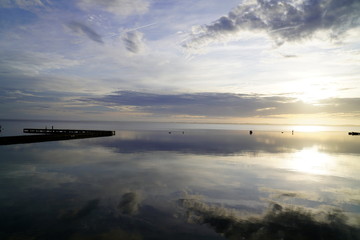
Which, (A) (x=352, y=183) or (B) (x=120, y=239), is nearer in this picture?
(B) (x=120, y=239)

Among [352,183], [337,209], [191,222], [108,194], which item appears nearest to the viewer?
[191,222]

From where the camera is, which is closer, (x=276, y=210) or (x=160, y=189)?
(x=276, y=210)

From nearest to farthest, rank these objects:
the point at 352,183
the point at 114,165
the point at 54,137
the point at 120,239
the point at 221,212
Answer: the point at 120,239
the point at 221,212
the point at 352,183
the point at 114,165
the point at 54,137

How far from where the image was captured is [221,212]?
470 inches

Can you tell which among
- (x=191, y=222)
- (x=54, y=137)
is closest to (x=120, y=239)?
(x=191, y=222)

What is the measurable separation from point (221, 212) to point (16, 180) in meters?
15.5

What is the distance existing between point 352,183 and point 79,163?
25.8 m

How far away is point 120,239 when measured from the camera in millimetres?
9000

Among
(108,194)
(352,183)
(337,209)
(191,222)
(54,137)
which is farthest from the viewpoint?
(54,137)

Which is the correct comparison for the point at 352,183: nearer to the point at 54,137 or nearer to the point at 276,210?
the point at 276,210

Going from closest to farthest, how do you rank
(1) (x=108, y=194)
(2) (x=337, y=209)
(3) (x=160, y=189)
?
1. (2) (x=337, y=209)
2. (1) (x=108, y=194)
3. (3) (x=160, y=189)

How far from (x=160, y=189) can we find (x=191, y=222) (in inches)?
220

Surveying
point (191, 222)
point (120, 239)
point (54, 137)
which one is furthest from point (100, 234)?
point (54, 137)

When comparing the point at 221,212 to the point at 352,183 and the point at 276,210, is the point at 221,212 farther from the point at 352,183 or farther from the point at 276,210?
the point at 352,183
